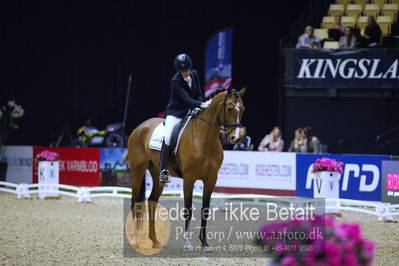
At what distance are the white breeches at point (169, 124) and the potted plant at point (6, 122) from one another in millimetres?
10091

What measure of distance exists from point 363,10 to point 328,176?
262 inches

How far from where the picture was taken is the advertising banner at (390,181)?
11.8m

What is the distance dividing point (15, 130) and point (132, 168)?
12.3 metres

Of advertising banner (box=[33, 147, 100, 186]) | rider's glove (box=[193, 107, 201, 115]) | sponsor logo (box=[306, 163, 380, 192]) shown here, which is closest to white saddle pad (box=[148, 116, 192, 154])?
rider's glove (box=[193, 107, 201, 115])

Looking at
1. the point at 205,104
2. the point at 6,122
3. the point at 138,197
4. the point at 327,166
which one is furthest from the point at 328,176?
the point at 6,122

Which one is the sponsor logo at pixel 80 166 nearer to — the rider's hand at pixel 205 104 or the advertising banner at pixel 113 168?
the advertising banner at pixel 113 168

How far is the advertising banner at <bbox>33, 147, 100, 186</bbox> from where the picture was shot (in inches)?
640

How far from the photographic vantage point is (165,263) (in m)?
7.03

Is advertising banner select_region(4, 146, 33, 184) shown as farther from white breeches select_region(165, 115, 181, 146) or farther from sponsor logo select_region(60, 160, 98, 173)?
white breeches select_region(165, 115, 181, 146)

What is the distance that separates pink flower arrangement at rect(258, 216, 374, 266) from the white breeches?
14.5ft

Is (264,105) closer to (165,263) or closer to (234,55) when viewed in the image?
(234,55)

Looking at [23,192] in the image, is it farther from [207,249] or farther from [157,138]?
[207,249]

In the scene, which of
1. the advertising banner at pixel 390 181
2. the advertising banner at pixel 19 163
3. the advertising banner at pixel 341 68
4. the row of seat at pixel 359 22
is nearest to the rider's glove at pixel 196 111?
the advertising banner at pixel 390 181

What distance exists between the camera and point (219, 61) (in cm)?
1703
